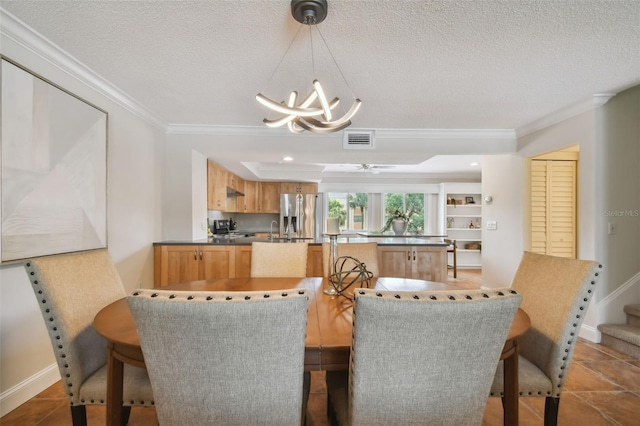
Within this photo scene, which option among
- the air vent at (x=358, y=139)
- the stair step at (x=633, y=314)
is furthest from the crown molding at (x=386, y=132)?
the stair step at (x=633, y=314)

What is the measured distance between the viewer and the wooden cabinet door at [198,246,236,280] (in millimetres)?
3365

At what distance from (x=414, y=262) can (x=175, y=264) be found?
9.01 ft

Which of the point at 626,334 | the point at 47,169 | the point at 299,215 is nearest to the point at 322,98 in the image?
the point at 47,169

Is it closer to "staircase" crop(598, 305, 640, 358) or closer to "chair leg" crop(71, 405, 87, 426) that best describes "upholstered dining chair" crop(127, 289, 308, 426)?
"chair leg" crop(71, 405, 87, 426)

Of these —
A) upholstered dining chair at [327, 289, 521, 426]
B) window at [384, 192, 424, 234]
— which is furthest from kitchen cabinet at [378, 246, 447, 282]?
window at [384, 192, 424, 234]

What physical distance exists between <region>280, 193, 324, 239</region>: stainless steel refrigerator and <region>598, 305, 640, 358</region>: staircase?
15.4 feet

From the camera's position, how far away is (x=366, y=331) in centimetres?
82

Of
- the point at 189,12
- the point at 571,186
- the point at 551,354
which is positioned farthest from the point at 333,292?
the point at 571,186

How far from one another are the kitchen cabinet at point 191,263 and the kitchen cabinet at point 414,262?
179 cm

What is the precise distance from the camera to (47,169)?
6.23ft

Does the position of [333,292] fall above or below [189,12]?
below

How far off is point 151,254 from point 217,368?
2.88m

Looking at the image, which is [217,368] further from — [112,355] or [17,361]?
[17,361]

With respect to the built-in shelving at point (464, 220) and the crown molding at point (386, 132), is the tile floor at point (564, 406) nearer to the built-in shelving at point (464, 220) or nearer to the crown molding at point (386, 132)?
the crown molding at point (386, 132)
